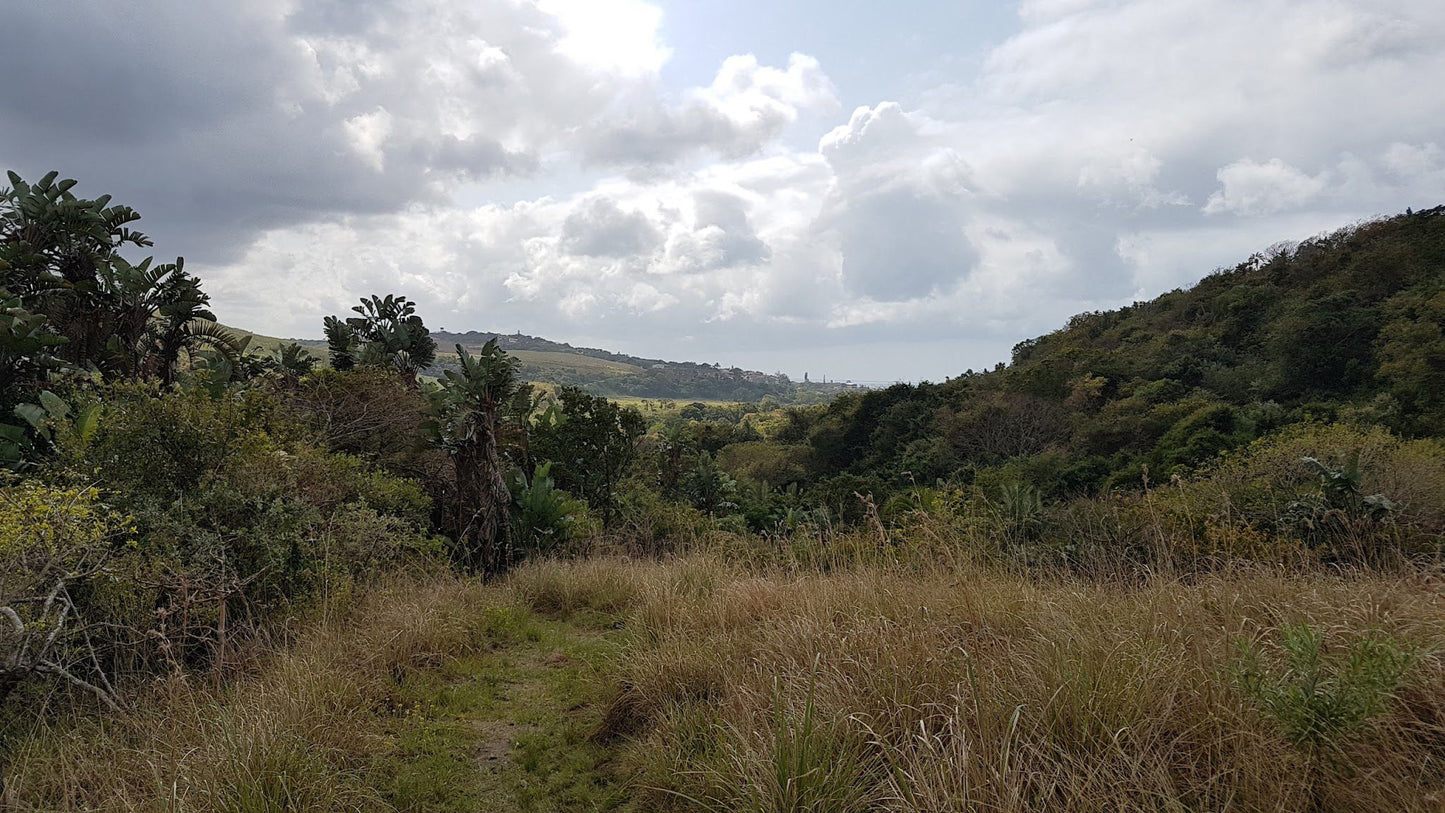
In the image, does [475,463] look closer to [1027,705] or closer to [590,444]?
[590,444]

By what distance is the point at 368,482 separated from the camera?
9758 millimetres

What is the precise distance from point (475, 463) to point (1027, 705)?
31.8 ft

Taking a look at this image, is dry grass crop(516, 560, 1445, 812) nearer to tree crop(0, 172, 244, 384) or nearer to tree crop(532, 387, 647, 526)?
tree crop(0, 172, 244, 384)

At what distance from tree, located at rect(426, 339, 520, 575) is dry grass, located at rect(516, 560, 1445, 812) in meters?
6.83

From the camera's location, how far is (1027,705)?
2666 mm

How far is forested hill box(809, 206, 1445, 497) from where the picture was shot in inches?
1078

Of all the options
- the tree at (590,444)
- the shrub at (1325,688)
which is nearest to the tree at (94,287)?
the tree at (590,444)

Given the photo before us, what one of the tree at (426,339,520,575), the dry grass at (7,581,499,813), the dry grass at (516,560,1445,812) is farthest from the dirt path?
the tree at (426,339,520,575)

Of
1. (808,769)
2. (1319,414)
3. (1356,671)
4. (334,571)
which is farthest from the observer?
(1319,414)

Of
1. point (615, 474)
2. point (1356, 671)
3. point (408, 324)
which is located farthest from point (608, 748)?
point (408, 324)

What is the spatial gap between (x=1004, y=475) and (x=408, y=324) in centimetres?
2456

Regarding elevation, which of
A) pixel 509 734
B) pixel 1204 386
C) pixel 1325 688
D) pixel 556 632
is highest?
pixel 1204 386

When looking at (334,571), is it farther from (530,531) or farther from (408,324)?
(408,324)

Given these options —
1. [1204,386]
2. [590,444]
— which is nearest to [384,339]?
[590,444]
